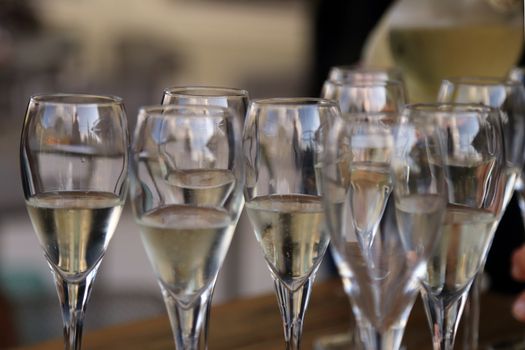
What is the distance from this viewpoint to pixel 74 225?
61 cm

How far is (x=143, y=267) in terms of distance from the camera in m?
3.29

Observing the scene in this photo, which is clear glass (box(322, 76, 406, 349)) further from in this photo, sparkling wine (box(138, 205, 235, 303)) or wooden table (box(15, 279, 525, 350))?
sparkling wine (box(138, 205, 235, 303))

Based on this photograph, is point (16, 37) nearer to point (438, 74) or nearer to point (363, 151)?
point (438, 74)

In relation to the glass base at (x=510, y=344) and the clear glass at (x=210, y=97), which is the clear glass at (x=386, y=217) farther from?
the glass base at (x=510, y=344)

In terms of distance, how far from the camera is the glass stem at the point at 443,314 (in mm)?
629

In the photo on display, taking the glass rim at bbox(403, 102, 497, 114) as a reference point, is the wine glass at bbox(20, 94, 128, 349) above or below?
below

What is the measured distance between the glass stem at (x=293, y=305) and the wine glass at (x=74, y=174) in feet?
0.40

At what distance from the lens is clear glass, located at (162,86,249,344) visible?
0.72 metres

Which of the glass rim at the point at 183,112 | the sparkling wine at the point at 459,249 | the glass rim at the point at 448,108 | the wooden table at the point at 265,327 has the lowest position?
the wooden table at the point at 265,327

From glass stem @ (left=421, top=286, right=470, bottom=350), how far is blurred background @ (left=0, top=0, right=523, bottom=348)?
1.41ft

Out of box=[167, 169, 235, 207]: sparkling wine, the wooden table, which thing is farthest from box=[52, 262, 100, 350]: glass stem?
the wooden table

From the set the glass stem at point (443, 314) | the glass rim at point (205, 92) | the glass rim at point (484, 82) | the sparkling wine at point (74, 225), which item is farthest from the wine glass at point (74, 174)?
the glass rim at point (484, 82)

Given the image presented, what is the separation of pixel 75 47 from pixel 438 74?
3.43 m

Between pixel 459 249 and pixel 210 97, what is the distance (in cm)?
23
